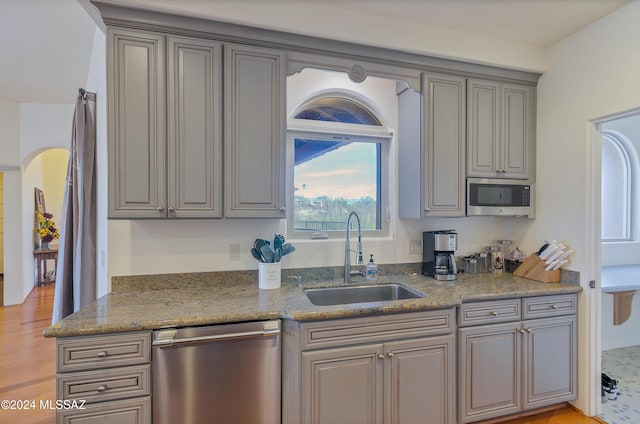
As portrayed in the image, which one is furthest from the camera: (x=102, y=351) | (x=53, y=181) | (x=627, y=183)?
(x=53, y=181)

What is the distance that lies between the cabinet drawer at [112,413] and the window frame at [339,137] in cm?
139

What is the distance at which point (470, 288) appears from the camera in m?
2.16

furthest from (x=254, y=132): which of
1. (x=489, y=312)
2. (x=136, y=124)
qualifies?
(x=489, y=312)

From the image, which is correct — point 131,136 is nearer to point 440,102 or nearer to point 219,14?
point 219,14

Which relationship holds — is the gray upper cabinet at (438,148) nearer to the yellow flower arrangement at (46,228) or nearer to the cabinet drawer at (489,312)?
the cabinet drawer at (489,312)

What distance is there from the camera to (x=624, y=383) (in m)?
2.61

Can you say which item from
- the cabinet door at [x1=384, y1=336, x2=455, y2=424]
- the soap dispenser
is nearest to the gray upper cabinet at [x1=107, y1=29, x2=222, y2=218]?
the soap dispenser

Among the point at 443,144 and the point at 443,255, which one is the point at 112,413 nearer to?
the point at 443,255

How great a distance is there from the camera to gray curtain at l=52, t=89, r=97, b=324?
257cm

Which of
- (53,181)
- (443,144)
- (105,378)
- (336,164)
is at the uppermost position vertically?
(53,181)

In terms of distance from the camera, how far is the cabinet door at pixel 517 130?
2.51m

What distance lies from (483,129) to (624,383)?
2424mm

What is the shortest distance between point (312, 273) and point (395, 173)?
43.2 inches

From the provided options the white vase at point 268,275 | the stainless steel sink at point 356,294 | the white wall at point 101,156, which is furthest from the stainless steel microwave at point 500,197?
the white wall at point 101,156
